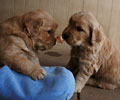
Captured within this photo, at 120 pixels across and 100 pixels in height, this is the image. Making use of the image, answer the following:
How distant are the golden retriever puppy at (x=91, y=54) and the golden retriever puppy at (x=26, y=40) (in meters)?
0.27

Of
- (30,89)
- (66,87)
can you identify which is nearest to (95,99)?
(66,87)

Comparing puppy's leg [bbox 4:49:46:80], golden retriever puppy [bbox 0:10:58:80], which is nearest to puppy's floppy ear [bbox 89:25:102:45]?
golden retriever puppy [bbox 0:10:58:80]

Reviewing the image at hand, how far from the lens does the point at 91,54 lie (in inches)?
87.0

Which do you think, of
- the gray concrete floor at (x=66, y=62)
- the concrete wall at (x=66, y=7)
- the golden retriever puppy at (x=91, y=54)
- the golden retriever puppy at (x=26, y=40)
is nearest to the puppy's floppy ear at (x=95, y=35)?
the golden retriever puppy at (x=91, y=54)

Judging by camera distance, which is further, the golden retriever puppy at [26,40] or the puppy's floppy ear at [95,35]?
the puppy's floppy ear at [95,35]

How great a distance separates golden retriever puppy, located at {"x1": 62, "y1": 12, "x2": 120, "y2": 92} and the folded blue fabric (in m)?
0.53

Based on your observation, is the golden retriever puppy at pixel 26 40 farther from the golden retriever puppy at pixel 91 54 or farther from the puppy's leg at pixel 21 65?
the golden retriever puppy at pixel 91 54

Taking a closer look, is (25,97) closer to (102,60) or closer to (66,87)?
(66,87)

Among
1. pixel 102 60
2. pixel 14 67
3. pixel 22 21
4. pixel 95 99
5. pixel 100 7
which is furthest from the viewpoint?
pixel 100 7

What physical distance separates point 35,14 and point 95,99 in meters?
1.05

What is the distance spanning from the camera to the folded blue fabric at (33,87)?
5.23 feet

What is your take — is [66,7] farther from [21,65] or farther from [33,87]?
[33,87]

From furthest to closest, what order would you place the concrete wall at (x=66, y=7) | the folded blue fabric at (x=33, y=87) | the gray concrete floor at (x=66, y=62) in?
the concrete wall at (x=66, y=7)
the gray concrete floor at (x=66, y=62)
the folded blue fabric at (x=33, y=87)

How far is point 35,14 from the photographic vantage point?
194 cm
